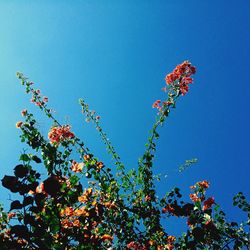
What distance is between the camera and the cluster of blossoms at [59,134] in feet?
26.9

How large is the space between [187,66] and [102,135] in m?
2.90

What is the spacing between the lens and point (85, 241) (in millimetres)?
3367

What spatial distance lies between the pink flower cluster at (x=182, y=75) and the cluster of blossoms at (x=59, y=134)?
111 inches

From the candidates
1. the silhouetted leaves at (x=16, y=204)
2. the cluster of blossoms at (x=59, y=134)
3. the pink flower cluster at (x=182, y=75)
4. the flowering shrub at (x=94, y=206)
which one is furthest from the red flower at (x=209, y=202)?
the cluster of blossoms at (x=59, y=134)

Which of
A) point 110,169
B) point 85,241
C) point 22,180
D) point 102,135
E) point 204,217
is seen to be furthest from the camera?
point 102,135

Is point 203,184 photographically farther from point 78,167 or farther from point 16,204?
point 16,204

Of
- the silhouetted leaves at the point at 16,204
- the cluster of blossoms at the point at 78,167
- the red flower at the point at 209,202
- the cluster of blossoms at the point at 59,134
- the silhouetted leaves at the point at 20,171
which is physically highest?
the cluster of blossoms at the point at 59,134

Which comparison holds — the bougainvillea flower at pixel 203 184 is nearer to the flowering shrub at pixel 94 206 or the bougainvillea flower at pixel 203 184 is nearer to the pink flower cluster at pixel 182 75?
the flowering shrub at pixel 94 206

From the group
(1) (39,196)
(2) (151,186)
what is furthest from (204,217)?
→ (2) (151,186)

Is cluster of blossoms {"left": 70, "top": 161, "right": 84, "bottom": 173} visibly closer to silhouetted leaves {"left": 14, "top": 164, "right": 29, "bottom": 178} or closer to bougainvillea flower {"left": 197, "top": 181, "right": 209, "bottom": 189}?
silhouetted leaves {"left": 14, "top": 164, "right": 29, "bottom": 178}

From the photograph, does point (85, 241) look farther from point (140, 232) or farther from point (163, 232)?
point (163, 232)

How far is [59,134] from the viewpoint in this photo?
822 centimetres

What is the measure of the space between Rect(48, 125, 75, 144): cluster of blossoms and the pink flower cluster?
2808 mm

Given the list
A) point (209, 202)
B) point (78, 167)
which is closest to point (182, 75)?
point (209, 202)
